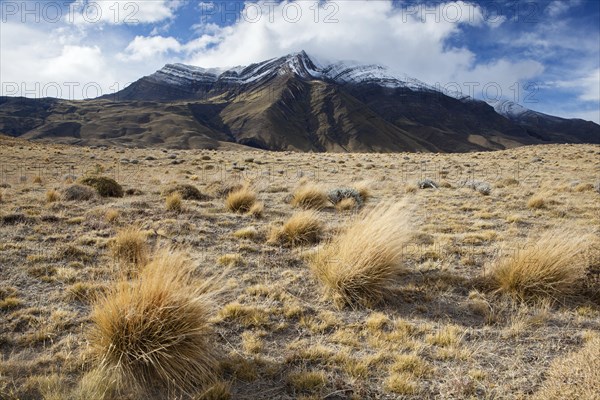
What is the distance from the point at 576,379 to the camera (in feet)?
7.97

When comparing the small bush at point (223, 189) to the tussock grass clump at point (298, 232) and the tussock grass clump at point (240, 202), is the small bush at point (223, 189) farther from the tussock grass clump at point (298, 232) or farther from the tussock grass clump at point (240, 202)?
the tussock grass clump at point (298, 232)

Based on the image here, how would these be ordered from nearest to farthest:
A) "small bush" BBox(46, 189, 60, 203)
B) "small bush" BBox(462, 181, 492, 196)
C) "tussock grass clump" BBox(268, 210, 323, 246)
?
"tussock grass clump" BBox(268, 210, 323, 246)
"small bush" BBox(46, 189, 60, 203)
"small bush" BBox(462, 181, 492, 196)

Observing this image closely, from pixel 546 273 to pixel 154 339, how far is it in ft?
15.0

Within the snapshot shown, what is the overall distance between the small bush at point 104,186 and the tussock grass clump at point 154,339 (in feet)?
28.6

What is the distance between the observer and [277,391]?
2863 millimetres

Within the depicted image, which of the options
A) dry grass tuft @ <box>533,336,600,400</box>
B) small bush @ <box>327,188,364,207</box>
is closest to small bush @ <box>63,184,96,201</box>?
small bush @ <box>327,188,364,207</box>

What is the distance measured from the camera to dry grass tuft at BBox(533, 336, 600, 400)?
227cm

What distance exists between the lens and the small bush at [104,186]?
415 inches

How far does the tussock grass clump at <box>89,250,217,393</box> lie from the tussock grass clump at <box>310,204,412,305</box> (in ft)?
6.30

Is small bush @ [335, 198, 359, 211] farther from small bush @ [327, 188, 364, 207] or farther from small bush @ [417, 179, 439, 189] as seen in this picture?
small bush @ [417, 179, 439, 189]

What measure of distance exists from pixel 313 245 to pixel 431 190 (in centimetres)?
806

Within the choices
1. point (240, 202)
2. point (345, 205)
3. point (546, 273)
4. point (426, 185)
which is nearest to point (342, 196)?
point (345, 205)

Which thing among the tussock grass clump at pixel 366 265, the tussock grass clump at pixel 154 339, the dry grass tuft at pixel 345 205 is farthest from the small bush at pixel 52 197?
the tussock grass clump at pixel 366 265

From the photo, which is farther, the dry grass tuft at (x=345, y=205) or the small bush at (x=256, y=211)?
the dry grass tuft at (x=345, y=205)
